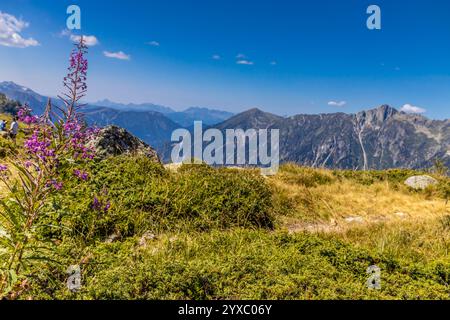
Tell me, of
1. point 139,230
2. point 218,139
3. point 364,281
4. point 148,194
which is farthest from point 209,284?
point 218,139

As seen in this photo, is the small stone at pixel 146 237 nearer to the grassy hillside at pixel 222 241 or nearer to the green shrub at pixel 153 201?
the grassy hillside at pixel 222 241

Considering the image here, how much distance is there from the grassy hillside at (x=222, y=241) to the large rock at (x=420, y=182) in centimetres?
378

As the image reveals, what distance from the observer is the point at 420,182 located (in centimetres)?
2011

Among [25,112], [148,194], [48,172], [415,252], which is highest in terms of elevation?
[25,112]

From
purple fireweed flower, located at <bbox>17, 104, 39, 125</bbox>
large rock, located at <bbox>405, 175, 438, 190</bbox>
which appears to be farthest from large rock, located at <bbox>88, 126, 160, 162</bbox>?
large rock, located at <bbox>405, 175, 438, 190</bbox>

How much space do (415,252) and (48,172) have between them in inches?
326

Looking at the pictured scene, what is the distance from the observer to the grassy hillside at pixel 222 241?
5.15m

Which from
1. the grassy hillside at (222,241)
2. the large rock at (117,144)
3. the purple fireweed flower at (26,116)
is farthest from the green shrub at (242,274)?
the large rock at (117,144)

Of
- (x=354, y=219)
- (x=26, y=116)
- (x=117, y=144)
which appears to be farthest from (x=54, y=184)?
(x=354, y=219)

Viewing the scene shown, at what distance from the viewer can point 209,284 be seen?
525 centimetres

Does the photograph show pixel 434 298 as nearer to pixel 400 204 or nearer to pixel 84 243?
pixel 84 243

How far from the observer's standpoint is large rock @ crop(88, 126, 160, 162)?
13.8 m

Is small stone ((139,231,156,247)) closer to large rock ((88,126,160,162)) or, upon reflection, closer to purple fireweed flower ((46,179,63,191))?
purple fireweed flower ((46,179,63,191))
